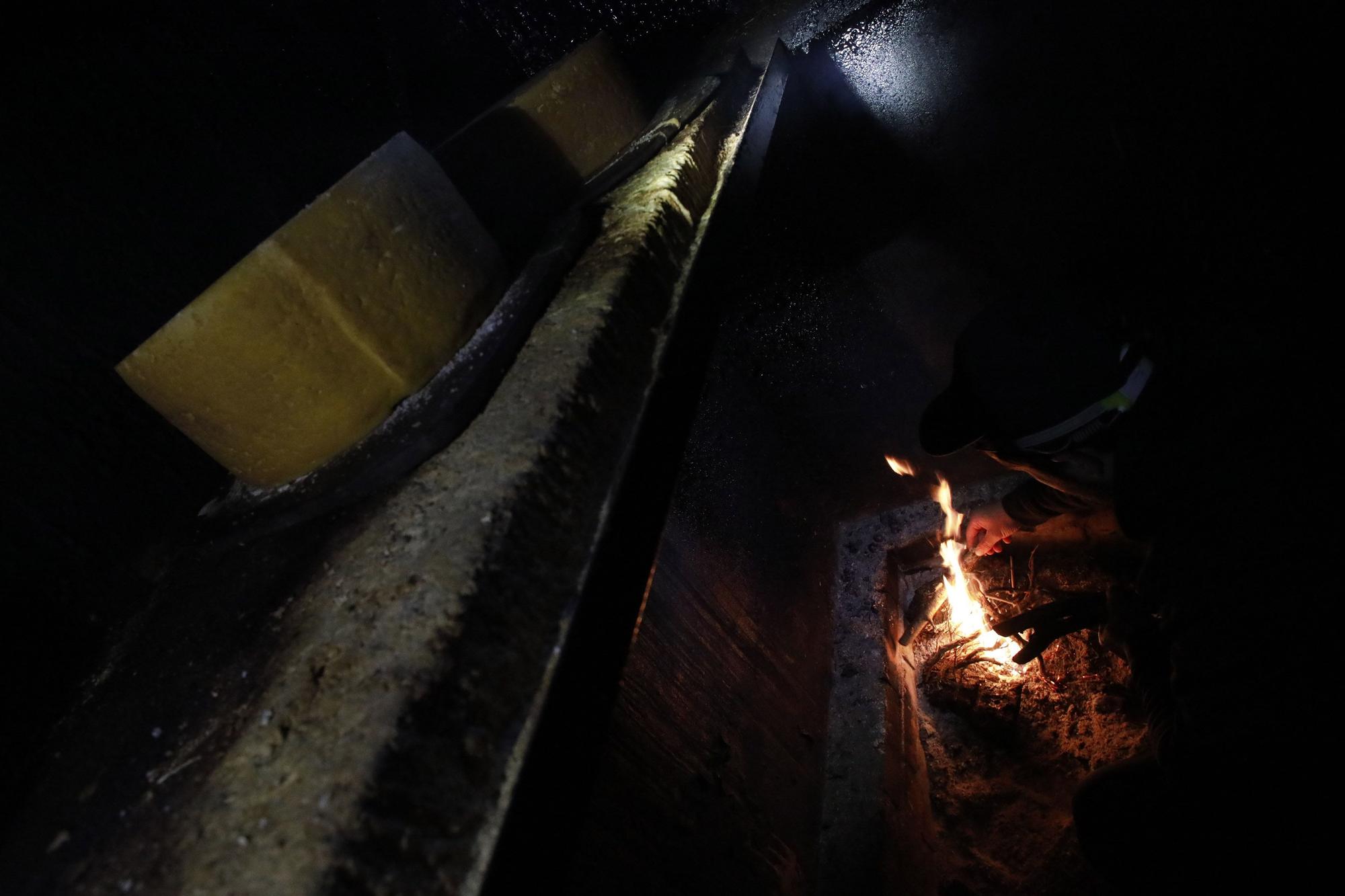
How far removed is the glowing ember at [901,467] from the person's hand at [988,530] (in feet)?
2.13

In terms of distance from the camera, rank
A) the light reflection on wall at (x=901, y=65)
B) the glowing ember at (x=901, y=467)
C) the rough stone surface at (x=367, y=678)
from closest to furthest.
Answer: the rough stone surface at (x=367, y=678) < the light reflection on wall at (x=901, y=65) < the glowing ember at (x=901, y=467)

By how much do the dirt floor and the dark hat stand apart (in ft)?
3.49

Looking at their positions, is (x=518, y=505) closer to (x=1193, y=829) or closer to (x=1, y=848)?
(x=1, y=848)

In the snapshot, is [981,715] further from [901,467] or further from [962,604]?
[901,467]

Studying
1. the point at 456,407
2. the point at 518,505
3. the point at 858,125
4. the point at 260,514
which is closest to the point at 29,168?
the point at 260,514

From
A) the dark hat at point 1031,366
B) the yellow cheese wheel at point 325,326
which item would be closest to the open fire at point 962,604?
the dark hat at point 1031,366

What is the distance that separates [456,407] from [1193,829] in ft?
7.23

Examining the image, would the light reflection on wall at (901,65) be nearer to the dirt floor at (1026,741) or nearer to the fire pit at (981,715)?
the fire pit at (981,715)

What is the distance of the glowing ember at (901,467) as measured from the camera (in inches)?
156

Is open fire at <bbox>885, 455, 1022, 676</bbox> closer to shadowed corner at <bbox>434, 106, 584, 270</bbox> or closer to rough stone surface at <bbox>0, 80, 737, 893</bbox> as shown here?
rough stone surface at <bbox>0, 80, 737, 893</bbox>

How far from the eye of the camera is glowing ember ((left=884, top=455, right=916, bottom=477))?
3.96m

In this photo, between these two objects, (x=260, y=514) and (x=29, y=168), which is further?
(x=29, y=168)

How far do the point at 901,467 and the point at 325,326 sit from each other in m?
3.72

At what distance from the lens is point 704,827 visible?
204 centimetres
